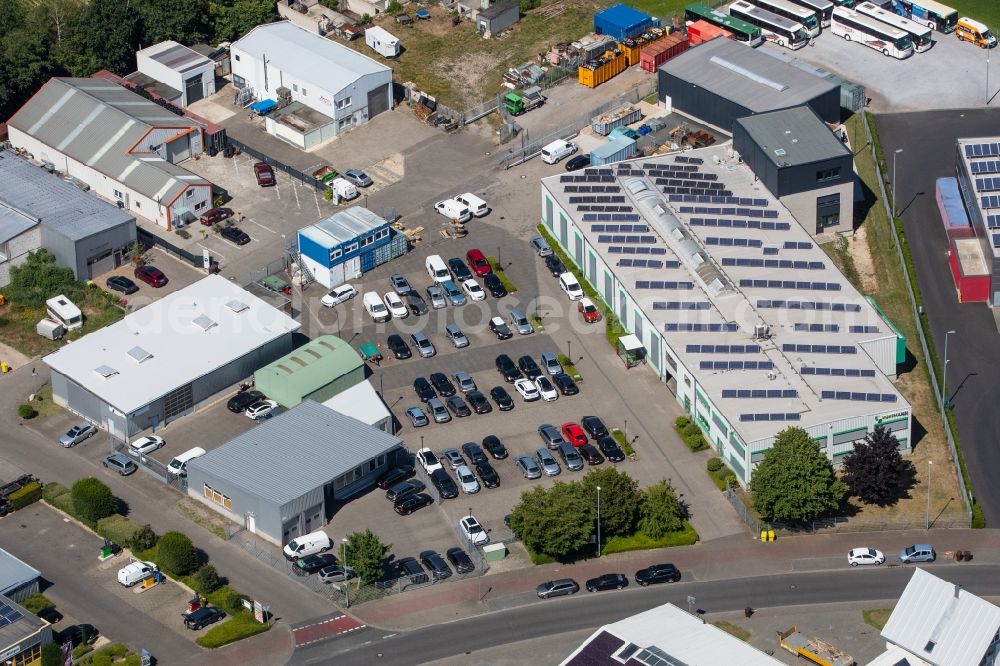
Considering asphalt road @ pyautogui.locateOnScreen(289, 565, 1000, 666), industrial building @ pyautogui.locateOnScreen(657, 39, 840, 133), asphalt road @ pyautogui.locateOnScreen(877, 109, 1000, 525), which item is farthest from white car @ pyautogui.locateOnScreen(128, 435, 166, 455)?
industrial building @ pyautogui.locateOnScreen(657, 39, 840, 133)

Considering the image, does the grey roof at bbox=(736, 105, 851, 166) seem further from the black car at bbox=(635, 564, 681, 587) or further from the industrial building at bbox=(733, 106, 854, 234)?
the black car at bbox=(635, 564, 681, 587)

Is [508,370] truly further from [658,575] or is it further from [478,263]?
[658,575]

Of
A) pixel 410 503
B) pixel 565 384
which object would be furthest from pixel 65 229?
pixel 565 384

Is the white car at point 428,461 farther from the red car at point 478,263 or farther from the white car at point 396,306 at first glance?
the red car at point 478,263

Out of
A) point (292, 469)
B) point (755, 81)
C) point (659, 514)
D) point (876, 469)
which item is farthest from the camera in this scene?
point (755, 81)

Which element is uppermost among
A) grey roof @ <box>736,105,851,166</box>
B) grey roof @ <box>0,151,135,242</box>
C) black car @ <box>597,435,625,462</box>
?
grey roof @ <box>736,105,851,166</box>

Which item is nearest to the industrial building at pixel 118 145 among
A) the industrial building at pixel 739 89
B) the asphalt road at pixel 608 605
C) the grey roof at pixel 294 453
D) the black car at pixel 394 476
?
the grey roof at pixel 294 453
